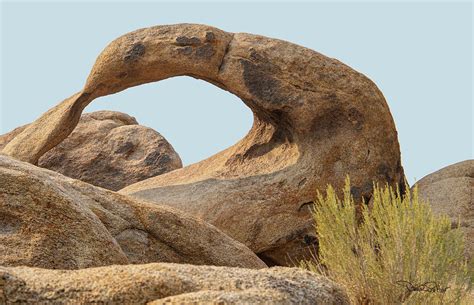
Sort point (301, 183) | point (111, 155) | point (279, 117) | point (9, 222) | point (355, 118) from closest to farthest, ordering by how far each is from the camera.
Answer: point (9, 222) < point (301, 183) < point (355, 118) < point (279, 117) < point (111, 155)

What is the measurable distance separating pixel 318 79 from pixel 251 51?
1.15 metres

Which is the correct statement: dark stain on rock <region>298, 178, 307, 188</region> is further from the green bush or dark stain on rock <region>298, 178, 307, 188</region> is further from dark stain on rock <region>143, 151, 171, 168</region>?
dark stain on rock <region>143, 151, 171, 168</region>

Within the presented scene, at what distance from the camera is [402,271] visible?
34.2ft

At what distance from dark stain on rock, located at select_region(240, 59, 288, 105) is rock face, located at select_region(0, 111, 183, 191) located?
6091 mm

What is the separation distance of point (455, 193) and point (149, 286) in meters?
12.3

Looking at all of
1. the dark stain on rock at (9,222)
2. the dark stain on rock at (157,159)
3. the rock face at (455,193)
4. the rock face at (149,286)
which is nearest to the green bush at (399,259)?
the rock face at (455,193)

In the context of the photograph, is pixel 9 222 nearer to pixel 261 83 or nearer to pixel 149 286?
pixel 149 286

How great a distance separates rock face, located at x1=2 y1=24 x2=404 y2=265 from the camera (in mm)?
14609

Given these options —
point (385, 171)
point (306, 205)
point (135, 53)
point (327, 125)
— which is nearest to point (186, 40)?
point (135, 53)

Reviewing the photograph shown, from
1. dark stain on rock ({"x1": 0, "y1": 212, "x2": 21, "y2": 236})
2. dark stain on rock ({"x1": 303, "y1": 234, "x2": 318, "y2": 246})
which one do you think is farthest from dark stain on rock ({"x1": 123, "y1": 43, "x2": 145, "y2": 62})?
dark stain on rock ({"x1": 0, "y1": 212, "x2": 21, "y2": 236})

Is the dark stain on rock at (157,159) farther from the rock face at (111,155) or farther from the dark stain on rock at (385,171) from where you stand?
the dark stain on rock at (385,171)

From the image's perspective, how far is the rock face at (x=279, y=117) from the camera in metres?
14.6

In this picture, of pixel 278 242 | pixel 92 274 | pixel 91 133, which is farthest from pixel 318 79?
pixel 92 274

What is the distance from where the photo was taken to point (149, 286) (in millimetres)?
4719
